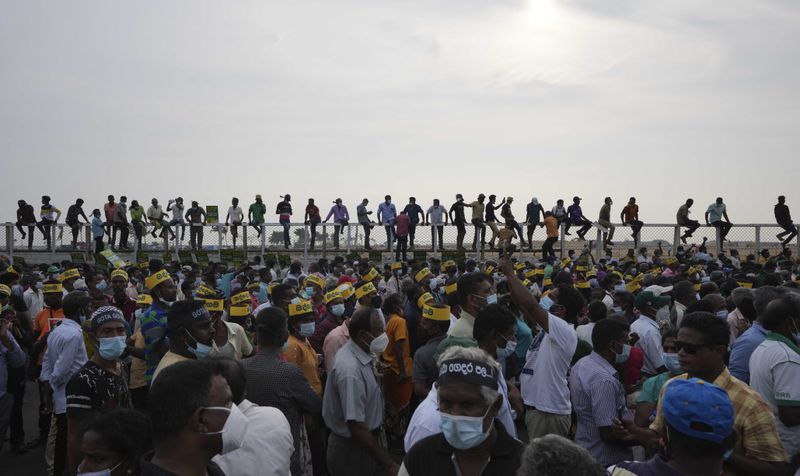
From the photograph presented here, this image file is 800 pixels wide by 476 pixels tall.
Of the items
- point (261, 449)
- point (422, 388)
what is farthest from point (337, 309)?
point (261, 449)

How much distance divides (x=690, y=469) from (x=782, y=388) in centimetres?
192

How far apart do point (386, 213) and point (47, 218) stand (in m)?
11.9

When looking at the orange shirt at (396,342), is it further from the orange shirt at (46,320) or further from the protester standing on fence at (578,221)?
the protester standing on fence at (578,221)

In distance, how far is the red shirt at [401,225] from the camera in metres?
22.9

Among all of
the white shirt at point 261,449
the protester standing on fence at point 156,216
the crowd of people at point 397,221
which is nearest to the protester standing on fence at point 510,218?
the crowd of people at point 397,221

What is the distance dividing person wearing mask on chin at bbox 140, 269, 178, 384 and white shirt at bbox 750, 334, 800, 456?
487cm

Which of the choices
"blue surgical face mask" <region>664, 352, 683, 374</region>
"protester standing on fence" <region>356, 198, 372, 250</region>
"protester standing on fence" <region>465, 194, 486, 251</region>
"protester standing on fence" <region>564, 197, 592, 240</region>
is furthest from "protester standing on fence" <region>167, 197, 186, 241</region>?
"blue surgical face mask" <region>664, 352, 683, 374</region>

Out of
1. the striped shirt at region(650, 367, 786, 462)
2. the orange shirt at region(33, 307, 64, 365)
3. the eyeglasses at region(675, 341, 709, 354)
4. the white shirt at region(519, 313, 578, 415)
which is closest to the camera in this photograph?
the striped shirt at region(650, 367, 786, 462)

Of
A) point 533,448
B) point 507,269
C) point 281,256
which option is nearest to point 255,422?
point 533,448

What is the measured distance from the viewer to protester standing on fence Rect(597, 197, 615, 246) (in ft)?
75.2

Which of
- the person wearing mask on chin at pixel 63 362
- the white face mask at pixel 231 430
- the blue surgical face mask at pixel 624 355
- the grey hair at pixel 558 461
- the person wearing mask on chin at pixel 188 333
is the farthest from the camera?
the person wearing mask on chin at pixel 63 362

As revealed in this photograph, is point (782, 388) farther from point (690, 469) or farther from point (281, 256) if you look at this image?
point (281, 256)

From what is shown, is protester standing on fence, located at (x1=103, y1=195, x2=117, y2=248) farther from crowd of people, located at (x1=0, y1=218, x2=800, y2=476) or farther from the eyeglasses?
the eyeglasses

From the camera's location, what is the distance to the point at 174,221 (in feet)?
76.4
